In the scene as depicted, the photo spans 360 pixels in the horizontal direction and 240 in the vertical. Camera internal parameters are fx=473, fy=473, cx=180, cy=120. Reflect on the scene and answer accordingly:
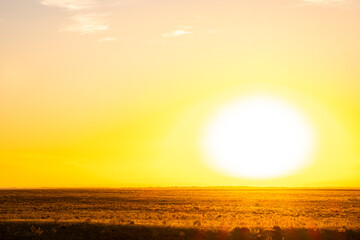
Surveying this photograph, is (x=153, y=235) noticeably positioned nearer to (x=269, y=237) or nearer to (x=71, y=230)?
(x=71, y=230)

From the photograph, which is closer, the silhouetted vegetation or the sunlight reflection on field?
the silhouetted vegetation

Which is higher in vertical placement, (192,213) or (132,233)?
(192,213)

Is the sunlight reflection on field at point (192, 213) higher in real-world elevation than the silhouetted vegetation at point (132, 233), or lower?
higher

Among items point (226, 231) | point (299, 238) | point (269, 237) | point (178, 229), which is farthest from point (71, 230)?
point (299, 238)

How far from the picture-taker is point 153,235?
29.2 meters

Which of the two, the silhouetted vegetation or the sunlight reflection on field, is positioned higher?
the sunlight reflection on field

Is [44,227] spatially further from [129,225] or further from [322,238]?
[322,238]

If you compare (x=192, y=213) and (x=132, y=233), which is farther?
(x=192, y=213)

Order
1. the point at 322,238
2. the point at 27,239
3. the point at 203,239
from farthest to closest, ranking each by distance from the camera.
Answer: the point at 322,238, the point at 203,239, the point at 27,239

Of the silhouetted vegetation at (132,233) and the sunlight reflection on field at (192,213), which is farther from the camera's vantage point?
the sunlight reflection on field at (192,213)

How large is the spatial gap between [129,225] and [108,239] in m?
2.61

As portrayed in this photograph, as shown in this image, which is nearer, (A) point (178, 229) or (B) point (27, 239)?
(B) point (27, 239)

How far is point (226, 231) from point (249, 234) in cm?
149

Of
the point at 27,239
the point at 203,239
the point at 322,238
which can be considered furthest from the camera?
the point at 322,238
